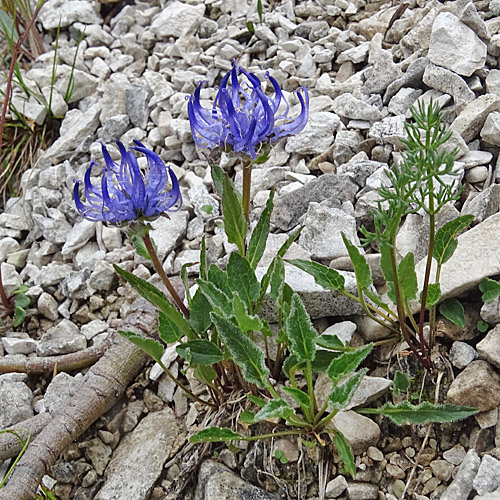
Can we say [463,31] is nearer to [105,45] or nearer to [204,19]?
[204,19]

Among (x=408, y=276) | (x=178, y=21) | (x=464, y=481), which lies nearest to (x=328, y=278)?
(x=408, y=276)

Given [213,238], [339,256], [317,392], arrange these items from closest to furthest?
[317,392], [339,256], [213,238]

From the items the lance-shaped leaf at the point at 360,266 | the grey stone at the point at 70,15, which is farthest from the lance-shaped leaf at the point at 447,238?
the grey stone at the point at 70,15

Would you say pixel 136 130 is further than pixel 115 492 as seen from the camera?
Yes

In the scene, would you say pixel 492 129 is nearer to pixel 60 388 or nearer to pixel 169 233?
pixel 169 233

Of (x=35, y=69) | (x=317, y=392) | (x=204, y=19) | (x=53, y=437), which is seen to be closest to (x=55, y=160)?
(x=35, y=69)

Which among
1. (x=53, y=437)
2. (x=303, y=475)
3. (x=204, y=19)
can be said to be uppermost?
(x=204, y=19)
